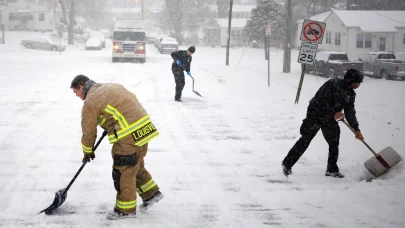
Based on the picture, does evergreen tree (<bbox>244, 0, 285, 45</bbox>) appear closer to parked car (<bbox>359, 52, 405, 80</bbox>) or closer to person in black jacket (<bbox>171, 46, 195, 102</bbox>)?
parked car (<bbox>359, 52, 405, 80</bbox>)

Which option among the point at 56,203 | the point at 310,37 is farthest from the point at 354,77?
the point at 310,37

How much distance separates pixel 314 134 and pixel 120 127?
308 cm

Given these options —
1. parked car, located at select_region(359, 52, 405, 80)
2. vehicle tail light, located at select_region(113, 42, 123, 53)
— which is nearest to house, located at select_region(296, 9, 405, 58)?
parked car, located at select_region(359, 52, 405, 80)

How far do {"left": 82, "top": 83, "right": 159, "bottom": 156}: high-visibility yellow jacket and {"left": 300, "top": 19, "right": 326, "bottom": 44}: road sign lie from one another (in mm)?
8669

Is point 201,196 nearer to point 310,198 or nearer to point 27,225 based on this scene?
point 310,198

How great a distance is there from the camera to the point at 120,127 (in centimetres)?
473

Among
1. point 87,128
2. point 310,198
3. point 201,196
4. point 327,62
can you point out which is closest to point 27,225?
point 87,128

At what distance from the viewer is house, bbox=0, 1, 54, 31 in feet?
221

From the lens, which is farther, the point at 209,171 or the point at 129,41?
the point at 129,41

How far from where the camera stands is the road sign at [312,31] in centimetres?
1241

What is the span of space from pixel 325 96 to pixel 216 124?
448 centimetres

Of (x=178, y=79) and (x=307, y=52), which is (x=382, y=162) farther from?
(x=178, y=79)

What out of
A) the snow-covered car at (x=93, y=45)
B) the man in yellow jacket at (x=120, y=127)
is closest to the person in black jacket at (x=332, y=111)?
the man in yellow jacket at (x=120, y=127)

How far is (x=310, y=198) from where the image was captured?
584 centimetres
